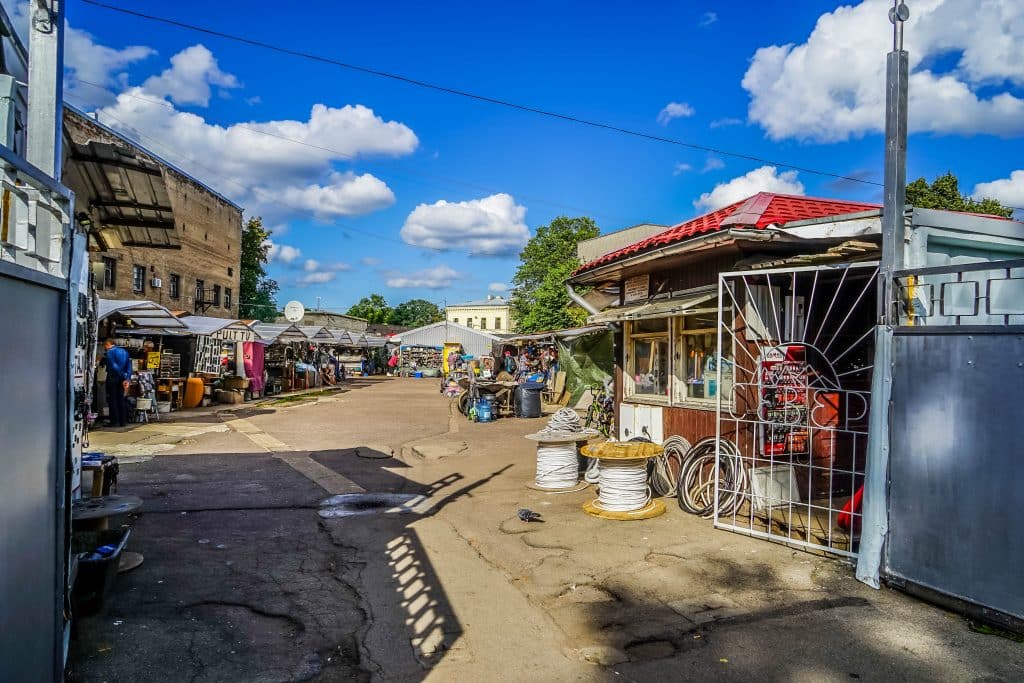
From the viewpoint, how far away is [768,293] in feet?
26.6

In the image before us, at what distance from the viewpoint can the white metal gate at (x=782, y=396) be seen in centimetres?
761

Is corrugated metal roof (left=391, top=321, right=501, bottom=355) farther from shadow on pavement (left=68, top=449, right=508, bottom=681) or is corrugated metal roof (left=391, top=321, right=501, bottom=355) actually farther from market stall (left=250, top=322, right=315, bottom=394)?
shadow on pavement (left=68, top=449, right=508, bottom=681)

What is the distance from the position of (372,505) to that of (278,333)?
21.7 metres

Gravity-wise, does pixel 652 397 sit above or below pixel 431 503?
above

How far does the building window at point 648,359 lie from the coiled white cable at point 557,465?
1.76m

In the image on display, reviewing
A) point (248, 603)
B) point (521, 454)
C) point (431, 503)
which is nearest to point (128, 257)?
point (521, 454)

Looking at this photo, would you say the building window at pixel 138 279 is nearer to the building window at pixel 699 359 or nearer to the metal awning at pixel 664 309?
the metal awning at pixel 664 309

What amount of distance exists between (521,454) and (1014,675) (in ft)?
30.4

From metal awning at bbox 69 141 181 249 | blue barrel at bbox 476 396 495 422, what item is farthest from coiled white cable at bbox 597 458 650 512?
blue barrel at bbox 476 396 495 422

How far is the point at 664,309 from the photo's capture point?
8.81 m

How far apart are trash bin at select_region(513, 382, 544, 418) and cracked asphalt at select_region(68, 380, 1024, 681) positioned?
10297 mm

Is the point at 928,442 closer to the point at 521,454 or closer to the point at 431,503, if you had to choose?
the point at 431,503

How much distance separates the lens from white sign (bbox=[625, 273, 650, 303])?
34.1 feet

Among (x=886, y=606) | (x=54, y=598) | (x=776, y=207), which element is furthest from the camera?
(x=776, y=207)
